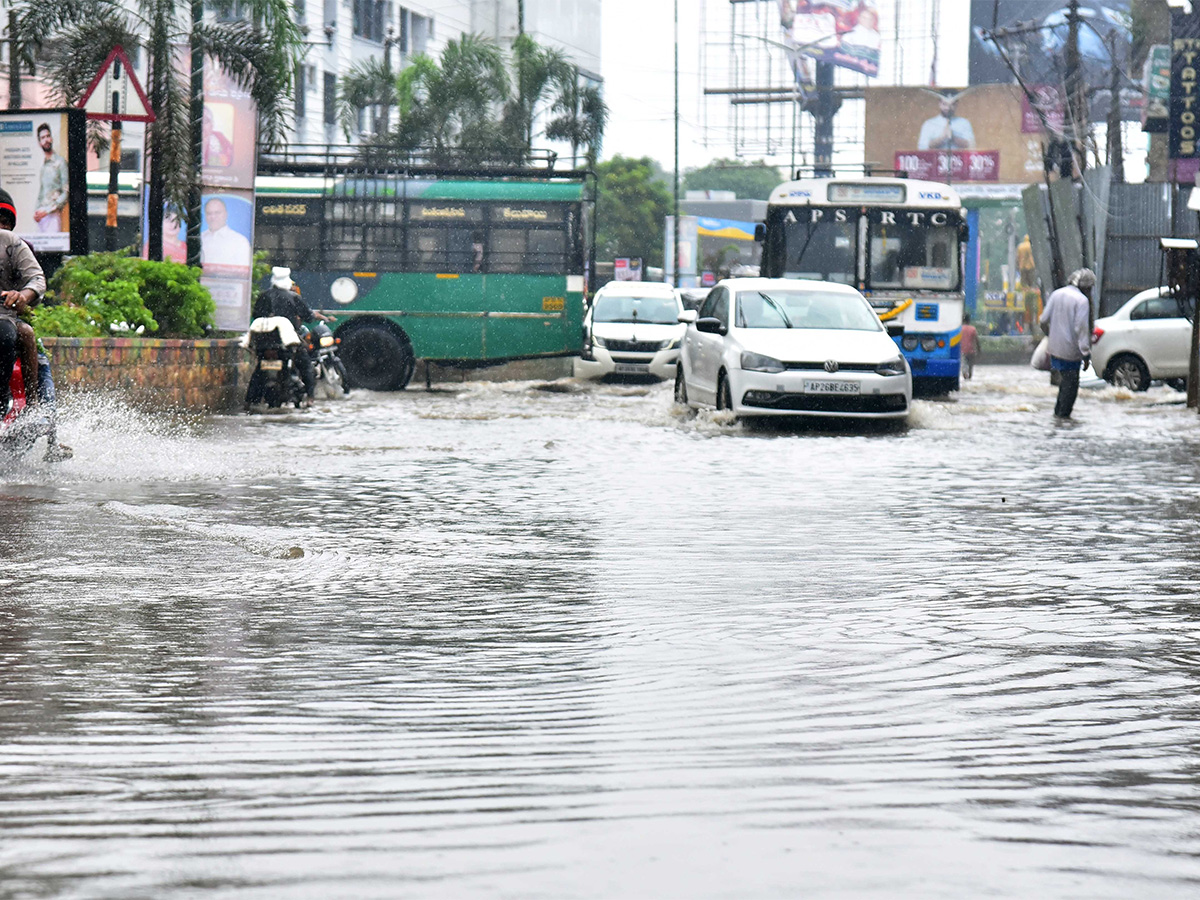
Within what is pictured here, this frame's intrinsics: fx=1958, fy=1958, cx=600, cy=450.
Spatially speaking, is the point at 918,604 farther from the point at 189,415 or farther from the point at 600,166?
the point at 600,166

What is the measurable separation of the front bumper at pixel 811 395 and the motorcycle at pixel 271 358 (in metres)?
5.94

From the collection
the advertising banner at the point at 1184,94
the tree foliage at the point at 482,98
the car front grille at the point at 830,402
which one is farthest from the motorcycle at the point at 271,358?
the tree foliage at the point at 482,98

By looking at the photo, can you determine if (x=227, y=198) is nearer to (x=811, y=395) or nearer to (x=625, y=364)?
(x=811, y=395)

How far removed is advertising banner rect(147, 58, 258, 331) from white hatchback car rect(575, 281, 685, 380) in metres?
8.26

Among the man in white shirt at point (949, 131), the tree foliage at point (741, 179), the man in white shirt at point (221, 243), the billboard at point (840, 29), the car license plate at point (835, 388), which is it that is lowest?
the car license plate at point (835, 388)

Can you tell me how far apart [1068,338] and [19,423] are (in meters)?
13.2

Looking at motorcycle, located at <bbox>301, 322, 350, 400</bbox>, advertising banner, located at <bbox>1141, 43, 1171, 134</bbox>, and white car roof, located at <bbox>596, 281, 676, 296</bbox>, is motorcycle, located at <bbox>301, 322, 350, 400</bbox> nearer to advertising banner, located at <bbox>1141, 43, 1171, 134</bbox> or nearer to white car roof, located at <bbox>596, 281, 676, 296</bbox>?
white car roof, located at <bbox>596, 281, 676, 296</bbox>

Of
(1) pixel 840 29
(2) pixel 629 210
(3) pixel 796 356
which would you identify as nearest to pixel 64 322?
(3) pixel 796 356

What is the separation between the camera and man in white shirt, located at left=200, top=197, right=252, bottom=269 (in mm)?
23406

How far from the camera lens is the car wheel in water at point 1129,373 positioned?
100 ft

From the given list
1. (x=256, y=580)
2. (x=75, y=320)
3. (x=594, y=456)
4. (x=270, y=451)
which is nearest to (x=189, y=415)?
(x=75, y=320)

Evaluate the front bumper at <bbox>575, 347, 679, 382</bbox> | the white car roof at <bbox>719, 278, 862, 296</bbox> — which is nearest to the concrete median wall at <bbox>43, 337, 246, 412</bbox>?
the white car roof at <bbox>719, 278, 862, 296</bbox>

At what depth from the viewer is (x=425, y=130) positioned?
157 ft

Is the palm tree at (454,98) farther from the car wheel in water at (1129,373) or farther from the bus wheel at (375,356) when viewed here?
the car wheel in water at (1129,373)
